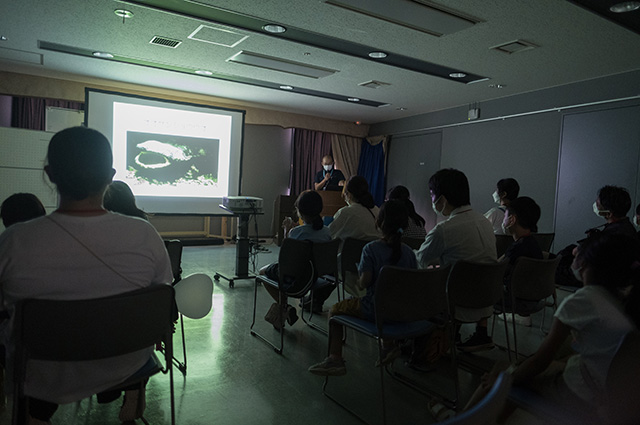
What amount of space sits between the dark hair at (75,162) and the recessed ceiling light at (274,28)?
3196 mm

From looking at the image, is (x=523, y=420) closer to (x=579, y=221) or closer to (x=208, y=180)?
(x=579, y=221)

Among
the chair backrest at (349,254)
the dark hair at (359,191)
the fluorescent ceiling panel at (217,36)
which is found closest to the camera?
the chair backrest at (349,254)

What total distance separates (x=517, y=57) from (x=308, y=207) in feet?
10.1

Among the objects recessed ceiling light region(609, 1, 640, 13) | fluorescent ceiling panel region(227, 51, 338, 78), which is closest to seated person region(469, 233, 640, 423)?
recessed ceiling light region(609, 1, 640, 13)

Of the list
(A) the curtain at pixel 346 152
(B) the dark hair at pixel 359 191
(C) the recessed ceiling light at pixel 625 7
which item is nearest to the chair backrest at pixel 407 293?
(B) the dark hair at pixel 359 191

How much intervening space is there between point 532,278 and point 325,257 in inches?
51.6

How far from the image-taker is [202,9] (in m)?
3.78

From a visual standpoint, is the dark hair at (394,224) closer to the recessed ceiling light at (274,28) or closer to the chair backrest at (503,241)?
the chair backrest at (503,241)

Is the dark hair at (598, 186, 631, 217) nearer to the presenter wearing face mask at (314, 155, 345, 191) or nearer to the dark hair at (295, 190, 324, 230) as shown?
the dark hair at (295, 190, 324, 230)

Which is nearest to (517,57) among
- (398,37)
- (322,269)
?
(398,37)

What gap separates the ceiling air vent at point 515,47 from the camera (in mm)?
4107

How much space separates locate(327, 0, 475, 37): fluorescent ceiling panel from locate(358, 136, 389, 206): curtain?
5.09m

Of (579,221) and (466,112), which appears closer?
(579,221)

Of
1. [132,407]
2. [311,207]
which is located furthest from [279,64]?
[132,407]
